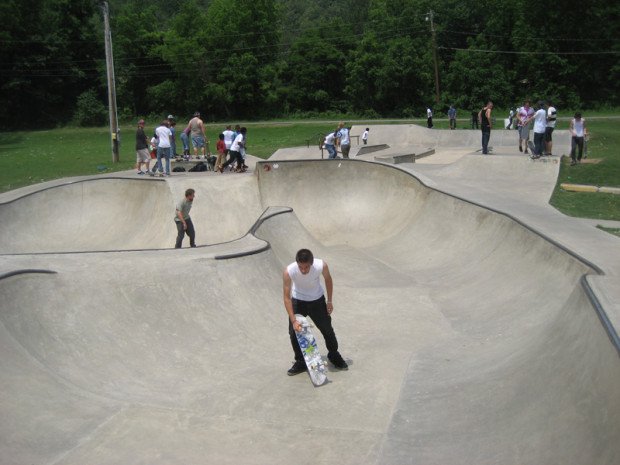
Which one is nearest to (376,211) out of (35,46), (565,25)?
(565,25)

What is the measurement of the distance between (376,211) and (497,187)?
3027 millimetres

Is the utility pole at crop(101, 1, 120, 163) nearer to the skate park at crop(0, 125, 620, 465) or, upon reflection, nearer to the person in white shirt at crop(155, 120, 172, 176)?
the person in white shirt at crop(155, 120, 172, 176)

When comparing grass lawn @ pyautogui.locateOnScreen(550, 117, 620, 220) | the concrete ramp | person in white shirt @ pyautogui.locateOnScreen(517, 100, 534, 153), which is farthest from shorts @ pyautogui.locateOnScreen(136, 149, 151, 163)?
the concrete ramp

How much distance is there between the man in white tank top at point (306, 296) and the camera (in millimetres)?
6371

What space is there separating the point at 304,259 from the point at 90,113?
2275 inches

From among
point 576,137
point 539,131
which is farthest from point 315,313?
point 576,137

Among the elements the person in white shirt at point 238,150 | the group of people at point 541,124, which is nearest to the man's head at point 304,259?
the group of people at point 541,124

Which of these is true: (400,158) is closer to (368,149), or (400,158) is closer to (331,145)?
(331,145)

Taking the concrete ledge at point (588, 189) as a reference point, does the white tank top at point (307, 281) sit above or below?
above

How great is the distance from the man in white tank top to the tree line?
1921 inches

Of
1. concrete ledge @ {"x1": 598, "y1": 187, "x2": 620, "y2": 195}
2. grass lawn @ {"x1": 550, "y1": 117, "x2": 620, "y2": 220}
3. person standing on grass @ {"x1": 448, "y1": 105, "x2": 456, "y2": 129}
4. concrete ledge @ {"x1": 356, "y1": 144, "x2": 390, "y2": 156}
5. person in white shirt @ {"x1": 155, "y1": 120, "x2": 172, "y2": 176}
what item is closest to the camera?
grass lawn @ {"x1": 550, "y1": 117, "x2": 620, "y2": 220}

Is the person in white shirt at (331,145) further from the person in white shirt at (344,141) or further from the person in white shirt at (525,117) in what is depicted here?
the person in white shirt at (525,117)

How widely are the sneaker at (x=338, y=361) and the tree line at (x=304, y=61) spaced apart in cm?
4854

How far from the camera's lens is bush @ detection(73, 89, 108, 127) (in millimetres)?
59312
